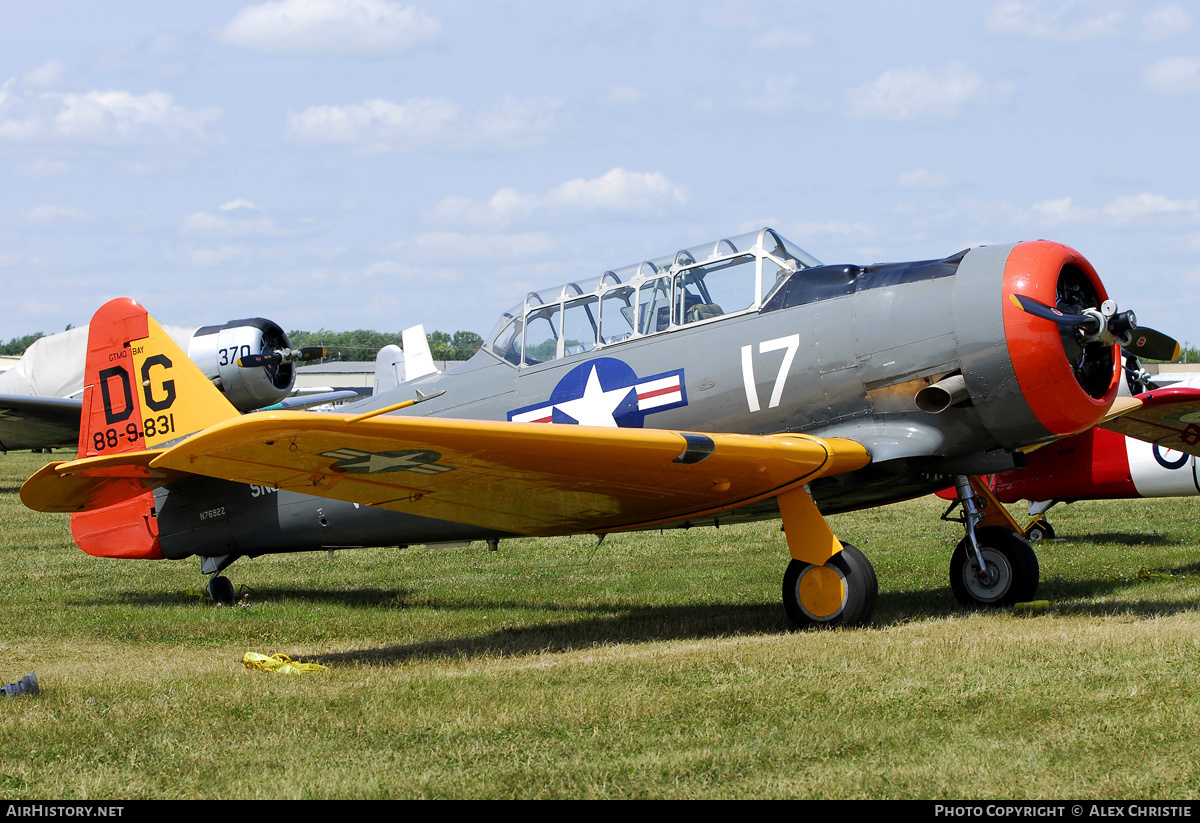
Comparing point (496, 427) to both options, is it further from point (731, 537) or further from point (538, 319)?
point (731, 537)

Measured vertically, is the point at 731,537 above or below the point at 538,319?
below

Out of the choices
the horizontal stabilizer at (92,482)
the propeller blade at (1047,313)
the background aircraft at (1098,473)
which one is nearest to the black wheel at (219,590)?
the horizontal stabilizer at (92,482)

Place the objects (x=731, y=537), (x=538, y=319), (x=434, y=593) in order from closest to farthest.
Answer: (x=538, y=319) → (x=434, y=593) → (x=731, y=537)

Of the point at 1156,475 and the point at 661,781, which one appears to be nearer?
the point at 661,781

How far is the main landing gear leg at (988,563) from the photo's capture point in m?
8.30

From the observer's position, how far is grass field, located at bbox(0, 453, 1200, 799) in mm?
4121

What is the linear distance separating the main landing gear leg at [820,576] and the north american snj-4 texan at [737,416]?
0.6 inches

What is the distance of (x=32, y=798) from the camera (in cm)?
414

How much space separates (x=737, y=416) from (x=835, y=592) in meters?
1.39

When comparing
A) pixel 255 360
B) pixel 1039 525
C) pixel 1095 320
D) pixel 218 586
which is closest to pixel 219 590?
pixel 218 586

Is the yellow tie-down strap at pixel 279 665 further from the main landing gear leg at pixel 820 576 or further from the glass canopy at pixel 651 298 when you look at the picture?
the main landing gear leg at pixel 820 576

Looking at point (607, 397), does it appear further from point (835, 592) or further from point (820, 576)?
point (835, 592)

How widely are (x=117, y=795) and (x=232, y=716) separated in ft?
4.18
